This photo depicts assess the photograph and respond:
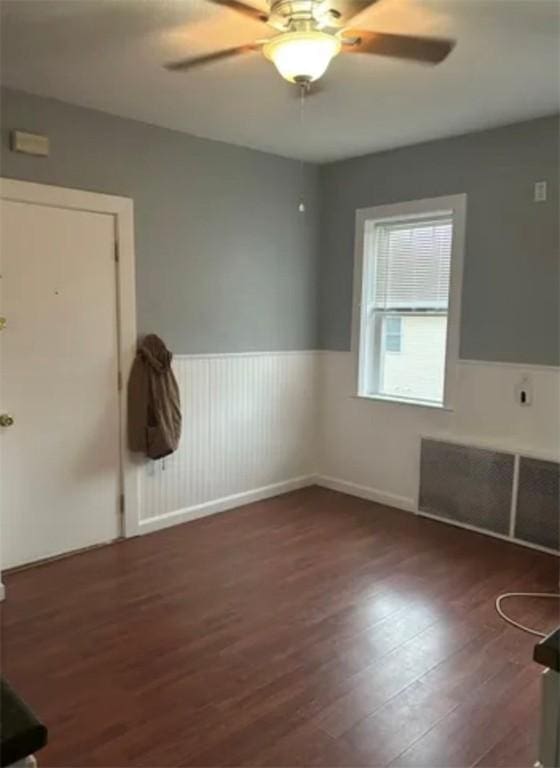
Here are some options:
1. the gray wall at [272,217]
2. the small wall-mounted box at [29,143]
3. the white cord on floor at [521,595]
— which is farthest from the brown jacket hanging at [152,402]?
the white cord on floor at [521,595]

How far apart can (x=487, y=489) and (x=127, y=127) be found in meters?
3.18

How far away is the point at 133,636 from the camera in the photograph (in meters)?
2.62

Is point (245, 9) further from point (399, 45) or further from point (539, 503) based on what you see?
point (539, 503)

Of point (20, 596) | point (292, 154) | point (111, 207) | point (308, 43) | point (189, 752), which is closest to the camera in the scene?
point (189, 752)

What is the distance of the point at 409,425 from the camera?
170 inches

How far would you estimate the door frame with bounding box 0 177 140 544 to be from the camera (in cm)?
331

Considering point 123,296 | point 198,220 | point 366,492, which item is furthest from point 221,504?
point 198,220

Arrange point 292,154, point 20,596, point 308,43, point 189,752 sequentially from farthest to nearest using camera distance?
point 292,154, point 20,596, point 308,43, point 189,752

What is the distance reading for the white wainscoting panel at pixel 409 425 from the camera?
364cm

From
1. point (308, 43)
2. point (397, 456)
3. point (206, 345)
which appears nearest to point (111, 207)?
point (206, 345)

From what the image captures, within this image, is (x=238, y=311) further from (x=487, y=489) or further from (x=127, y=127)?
(x=487, y=489)

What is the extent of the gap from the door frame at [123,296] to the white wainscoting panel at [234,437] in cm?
10

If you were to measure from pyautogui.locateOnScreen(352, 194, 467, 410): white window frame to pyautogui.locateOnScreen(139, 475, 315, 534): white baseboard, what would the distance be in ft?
3.01

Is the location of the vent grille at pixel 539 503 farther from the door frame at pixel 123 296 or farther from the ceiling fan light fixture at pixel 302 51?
the ceiling fan light fixture at pixel 302 51
